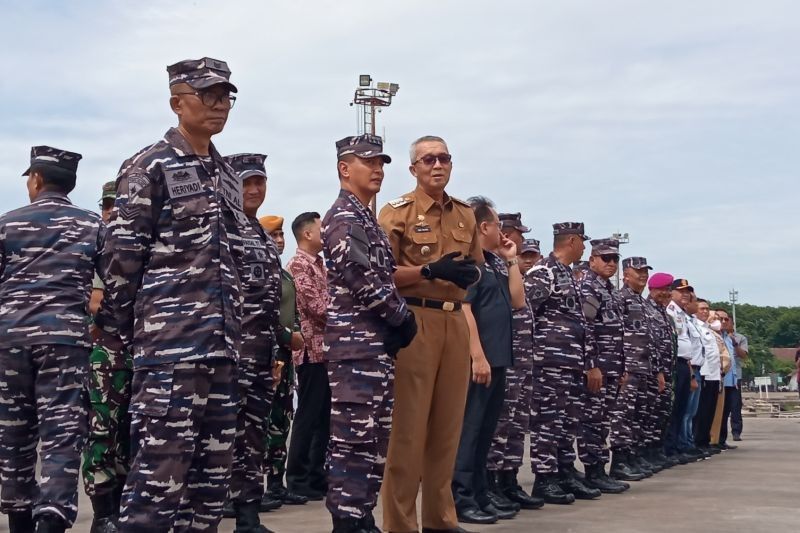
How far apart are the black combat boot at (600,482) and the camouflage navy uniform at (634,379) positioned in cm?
83

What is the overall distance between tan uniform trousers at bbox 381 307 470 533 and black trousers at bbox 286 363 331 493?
2505mm

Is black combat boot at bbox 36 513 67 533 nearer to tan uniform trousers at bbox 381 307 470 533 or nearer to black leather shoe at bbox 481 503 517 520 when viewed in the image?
tan uniform trousers at bbox 381 307 470 533

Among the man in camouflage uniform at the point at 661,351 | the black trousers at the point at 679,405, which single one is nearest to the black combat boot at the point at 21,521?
the man in camouflage uniform at the point at 661,351

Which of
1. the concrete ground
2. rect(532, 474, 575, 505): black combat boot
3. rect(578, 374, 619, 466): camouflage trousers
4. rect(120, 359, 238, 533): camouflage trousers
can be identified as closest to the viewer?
rect(120, 359, 238, 533): camouflage trousers

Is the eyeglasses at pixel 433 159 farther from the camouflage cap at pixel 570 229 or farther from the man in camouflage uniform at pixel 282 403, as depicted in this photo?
the camouflage cap at pixel 570 229

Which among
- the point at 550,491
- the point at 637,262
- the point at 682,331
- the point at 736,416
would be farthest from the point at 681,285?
the point at 550,491

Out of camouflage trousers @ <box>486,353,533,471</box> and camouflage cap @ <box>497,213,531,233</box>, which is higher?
camouflage cap @ <box>497,213,531,233</box>

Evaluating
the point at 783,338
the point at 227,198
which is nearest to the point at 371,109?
the point at 227,198

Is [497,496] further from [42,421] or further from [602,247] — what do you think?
[42,421]

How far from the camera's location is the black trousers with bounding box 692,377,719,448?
13.4m

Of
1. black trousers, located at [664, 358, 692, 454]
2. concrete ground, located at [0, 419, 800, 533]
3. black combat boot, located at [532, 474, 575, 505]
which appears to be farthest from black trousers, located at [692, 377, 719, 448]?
black combat boot, located at [532, 474, 575, 505]

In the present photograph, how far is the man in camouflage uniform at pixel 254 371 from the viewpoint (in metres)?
5.46

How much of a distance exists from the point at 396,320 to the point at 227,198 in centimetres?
119

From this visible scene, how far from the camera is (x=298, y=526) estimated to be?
20.7ft
